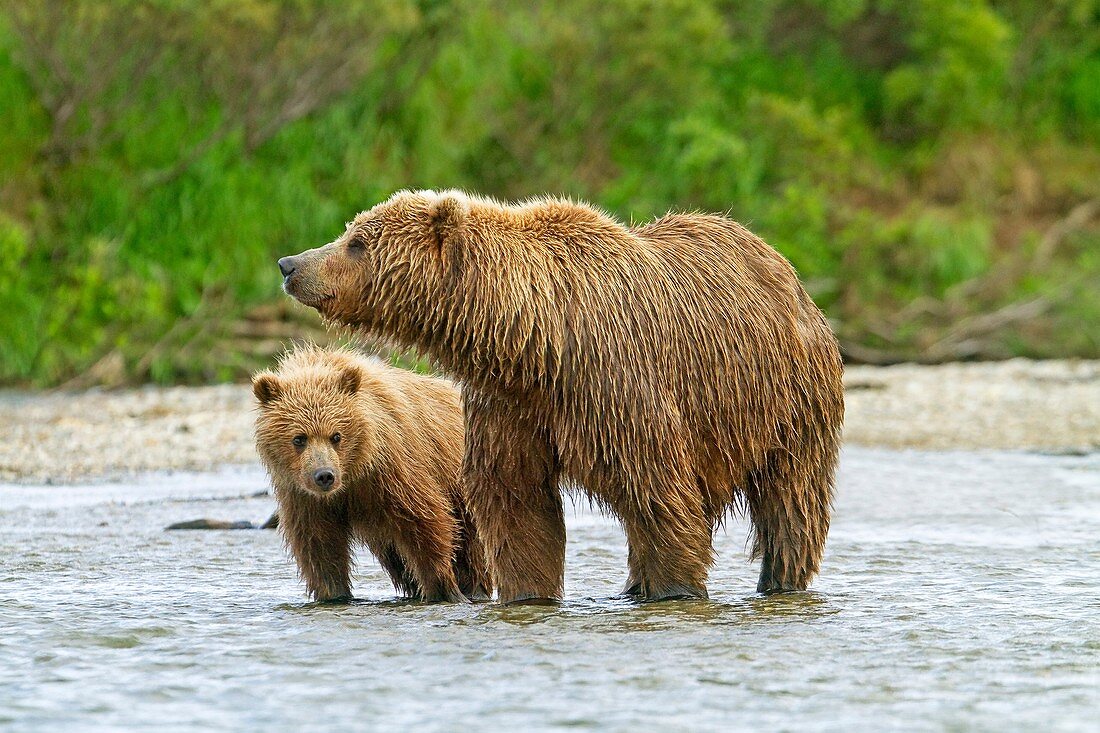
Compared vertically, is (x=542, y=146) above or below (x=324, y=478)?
above

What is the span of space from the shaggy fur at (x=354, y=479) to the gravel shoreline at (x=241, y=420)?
4.34m

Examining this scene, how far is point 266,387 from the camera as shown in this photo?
6.70 m

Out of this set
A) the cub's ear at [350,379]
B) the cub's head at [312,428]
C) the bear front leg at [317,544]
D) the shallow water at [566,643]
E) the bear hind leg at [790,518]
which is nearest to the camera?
the shallow water at [566,643]

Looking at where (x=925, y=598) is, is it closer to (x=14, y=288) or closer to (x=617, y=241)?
(x=617, y=241)

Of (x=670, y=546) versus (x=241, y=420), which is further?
(x=241, y=420)

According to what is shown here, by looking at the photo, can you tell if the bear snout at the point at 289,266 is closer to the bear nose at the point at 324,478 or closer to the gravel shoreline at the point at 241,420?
the bear nose at the point at 324,478

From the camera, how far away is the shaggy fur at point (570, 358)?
573 centimetres

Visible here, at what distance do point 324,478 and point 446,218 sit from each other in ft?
4.11

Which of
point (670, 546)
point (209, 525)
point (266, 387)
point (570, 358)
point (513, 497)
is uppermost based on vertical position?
point (570, 358)

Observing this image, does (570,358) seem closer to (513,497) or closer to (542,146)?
(513,497)

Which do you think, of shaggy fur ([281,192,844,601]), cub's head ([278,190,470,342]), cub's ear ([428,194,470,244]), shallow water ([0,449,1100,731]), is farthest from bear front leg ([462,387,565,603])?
cub's ear ([428,194,470,244])

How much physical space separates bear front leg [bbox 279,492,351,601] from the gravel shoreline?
439cm

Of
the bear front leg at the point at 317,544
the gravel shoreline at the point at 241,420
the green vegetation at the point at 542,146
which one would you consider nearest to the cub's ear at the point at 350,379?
the bear front leg at the point at 317,544

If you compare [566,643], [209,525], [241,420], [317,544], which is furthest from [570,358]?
[241,420]
